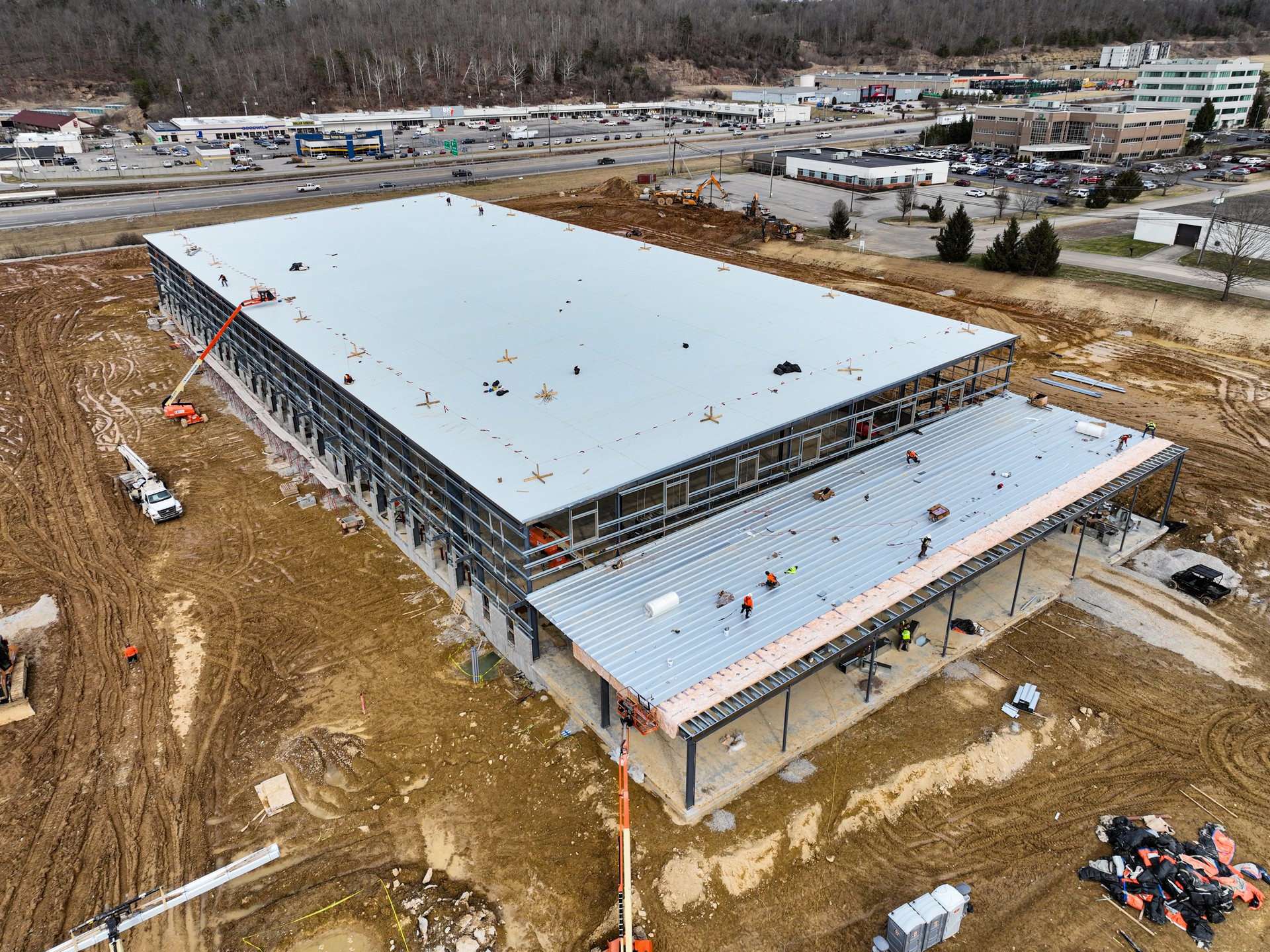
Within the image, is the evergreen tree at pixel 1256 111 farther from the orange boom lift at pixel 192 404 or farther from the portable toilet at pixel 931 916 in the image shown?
the portable toilet at pixel 931 916

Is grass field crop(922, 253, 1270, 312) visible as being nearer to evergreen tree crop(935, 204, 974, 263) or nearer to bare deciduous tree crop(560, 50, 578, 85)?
evergreen tree crop(935, 204, 974, 263)

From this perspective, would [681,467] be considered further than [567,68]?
No

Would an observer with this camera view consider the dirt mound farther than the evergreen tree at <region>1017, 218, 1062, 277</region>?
Yes

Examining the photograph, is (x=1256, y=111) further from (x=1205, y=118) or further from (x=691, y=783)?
(x=691, y=783)

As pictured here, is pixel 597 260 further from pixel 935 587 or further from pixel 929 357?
pixel 935 587

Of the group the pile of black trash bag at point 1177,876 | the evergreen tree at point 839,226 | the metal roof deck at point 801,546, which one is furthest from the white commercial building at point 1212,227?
the pile of black trash bag at point 1177,876

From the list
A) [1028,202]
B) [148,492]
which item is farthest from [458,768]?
[1028,202]

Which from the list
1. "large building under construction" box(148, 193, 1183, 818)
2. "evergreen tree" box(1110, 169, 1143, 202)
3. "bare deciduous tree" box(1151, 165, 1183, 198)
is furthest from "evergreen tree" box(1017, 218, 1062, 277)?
"bare deciduous tree" box(1151, 165, 1183, 198)
